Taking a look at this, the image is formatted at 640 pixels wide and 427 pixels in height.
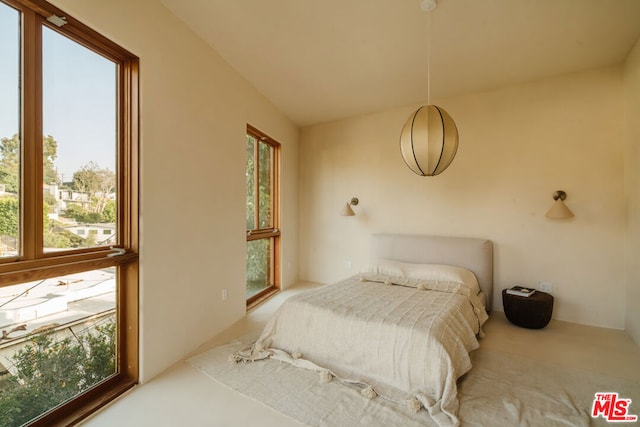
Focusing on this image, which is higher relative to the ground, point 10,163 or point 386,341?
point 10,163

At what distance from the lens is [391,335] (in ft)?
6.65

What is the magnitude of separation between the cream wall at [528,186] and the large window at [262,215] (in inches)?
49.5

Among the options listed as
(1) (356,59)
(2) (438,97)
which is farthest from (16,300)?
(2) (438,97)

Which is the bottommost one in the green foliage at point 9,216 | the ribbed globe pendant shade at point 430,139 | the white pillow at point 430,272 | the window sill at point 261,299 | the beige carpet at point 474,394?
the beige carpet at point 474,394

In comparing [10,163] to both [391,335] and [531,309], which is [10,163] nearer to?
[391,335]

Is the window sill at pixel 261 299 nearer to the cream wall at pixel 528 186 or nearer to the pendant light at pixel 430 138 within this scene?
the cream wall at pixel 528 186

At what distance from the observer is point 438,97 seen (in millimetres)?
3822

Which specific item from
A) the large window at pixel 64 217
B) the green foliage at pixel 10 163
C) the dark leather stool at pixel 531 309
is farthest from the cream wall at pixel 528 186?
the green foliage at pixel 10 163

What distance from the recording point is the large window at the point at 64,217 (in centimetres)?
150

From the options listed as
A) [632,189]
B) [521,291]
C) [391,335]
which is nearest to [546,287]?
[521,291]

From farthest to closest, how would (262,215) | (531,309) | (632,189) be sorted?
(262,215)
(531,309)
(632,189)

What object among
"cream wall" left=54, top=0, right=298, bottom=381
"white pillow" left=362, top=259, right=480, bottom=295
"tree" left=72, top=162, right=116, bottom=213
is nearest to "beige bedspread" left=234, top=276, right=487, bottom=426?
"white pillow" left=362, top=259, right=480, bottom=295

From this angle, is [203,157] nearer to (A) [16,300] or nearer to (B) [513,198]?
(A) [16,300]

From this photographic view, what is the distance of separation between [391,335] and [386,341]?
0.06m
